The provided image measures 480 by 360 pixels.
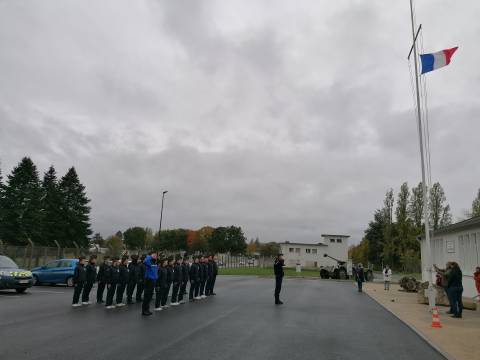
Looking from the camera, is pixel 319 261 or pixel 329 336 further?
pixel 319 261

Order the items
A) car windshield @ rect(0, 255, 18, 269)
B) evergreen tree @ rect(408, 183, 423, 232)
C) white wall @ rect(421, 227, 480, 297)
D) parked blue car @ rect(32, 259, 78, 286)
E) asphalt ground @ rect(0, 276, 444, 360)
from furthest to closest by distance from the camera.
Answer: evergreen tree @ rect(408, 183, 423, 232) < parked blue car @ rect(32, 259, 78, 286) < white wall @ rect(421, 227, 480, 297) < car windshield @ rect(0, 255, 18, 269) < asphalt ground @ rect(0, 276, 444, 360)

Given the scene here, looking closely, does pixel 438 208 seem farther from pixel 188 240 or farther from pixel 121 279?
pixel 188 240

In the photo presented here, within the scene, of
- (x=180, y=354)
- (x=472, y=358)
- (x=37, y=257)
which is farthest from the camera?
(x=37, y=257)

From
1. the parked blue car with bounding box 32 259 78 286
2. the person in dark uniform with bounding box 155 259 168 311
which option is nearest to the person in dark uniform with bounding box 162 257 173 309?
the person in dark uniform with bounding box 155 259 168 311

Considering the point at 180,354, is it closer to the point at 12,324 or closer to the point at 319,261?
the point at 12,324

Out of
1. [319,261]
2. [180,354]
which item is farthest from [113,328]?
[319,261]

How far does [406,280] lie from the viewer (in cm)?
2791

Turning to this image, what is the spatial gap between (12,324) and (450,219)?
212 feet

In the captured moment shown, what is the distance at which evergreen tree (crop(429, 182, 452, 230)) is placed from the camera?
62312 millimetres

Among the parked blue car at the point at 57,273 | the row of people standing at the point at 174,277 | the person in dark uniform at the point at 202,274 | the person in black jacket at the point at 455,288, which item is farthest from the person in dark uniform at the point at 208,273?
the person in black jacket at the point at 455,288

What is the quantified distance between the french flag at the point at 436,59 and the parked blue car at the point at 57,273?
1854 cm

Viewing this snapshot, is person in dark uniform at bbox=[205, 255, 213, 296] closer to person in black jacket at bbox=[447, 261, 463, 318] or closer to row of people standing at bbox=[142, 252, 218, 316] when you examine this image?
row of people standing at bbox=[142, 252, 218, 316]

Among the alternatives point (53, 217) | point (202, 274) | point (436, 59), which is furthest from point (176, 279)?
point (53, 217)

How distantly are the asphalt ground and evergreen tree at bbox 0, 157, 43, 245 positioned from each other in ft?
150
